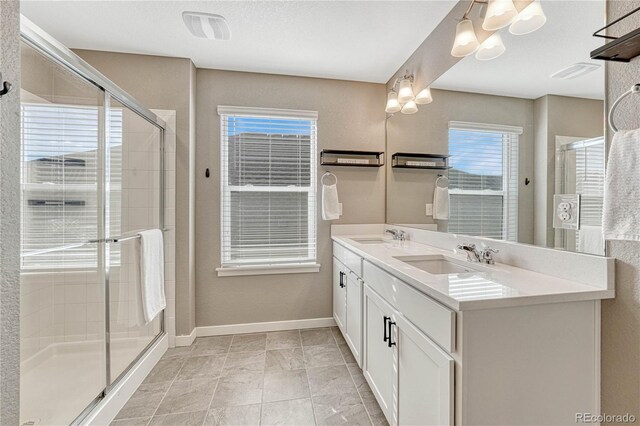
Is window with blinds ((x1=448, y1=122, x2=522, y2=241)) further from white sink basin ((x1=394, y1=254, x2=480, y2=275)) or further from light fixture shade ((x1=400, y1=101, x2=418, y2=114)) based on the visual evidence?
light fixture shade ((x1=400, y1=101, x2=418, y2=114))

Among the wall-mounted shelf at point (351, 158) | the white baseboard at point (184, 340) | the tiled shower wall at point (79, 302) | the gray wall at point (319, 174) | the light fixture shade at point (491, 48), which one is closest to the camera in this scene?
the light fixture shade at point (491, 48)

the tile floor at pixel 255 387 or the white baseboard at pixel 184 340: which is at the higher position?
the white baseboard at pixel 184 340

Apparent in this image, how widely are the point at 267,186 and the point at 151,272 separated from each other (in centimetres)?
119

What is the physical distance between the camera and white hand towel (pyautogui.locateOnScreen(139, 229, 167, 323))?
1860mm

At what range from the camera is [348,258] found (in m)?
2.18

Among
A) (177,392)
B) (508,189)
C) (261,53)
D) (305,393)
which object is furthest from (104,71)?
(508,189)

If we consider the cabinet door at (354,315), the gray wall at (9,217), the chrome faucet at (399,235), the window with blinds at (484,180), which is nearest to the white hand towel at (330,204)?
the chrome faucet at (399,235)

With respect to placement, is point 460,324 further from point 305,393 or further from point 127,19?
point 127,19

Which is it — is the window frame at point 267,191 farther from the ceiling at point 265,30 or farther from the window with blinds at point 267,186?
the ceiling at point 265,30

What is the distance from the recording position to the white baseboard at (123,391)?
58.1 inches

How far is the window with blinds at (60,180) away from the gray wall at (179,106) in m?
0.56

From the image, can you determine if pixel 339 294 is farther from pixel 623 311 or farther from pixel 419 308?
pixel 623 311

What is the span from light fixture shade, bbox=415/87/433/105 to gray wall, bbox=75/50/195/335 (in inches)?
75.7

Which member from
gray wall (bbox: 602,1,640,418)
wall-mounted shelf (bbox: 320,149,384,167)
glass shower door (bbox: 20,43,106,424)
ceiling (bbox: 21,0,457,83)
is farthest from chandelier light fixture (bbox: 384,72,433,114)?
glass shower door (bbox: 20,43,106,424)
